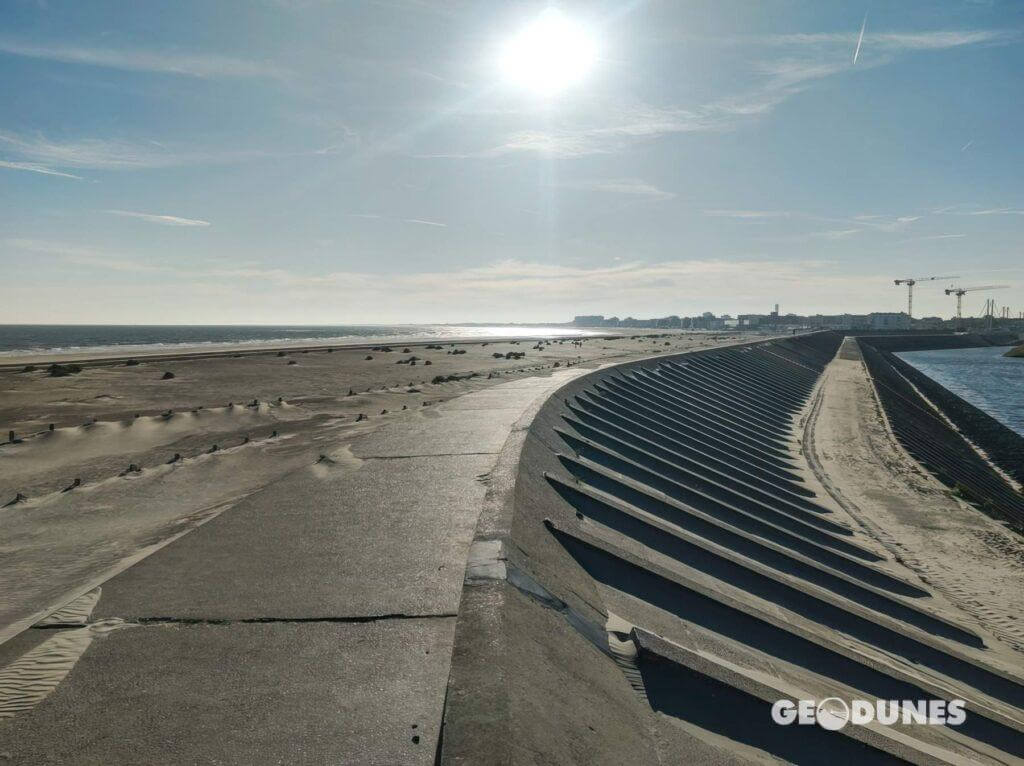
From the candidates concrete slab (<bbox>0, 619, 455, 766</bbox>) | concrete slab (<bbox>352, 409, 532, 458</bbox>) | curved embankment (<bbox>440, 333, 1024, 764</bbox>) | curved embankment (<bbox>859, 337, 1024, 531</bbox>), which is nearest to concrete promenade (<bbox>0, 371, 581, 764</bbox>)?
concrete slab (<bbox>0, 619, 455, 766</bbox>)

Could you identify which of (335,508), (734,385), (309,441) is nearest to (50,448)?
(309,441)

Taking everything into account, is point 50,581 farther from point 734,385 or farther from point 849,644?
point 734,385

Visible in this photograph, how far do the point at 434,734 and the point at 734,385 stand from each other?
118ft

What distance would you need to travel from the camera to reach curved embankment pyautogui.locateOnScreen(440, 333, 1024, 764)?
3760mm

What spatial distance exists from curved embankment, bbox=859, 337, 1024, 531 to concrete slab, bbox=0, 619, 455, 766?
20.9 metres

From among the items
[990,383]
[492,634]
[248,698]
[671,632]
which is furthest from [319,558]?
[990,383]

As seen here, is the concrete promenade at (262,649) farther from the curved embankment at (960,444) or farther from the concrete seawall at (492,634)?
the curved embankment at (960,444)

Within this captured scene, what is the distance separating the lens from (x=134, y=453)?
1254 centimetres

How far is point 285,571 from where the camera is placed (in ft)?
17.9

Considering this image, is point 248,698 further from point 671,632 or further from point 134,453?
point 134,453

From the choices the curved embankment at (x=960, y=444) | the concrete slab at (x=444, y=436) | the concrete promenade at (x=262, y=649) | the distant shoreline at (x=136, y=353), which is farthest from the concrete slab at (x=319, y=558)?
the distant shoreline at (x=136, y=353)

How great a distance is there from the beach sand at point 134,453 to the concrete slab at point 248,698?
175 centimetres

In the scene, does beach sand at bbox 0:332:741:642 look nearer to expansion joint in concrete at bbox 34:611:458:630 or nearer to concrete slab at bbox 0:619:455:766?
expansion joint in concrete at bbox 34:611:458:630

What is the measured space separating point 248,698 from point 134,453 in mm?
11058
